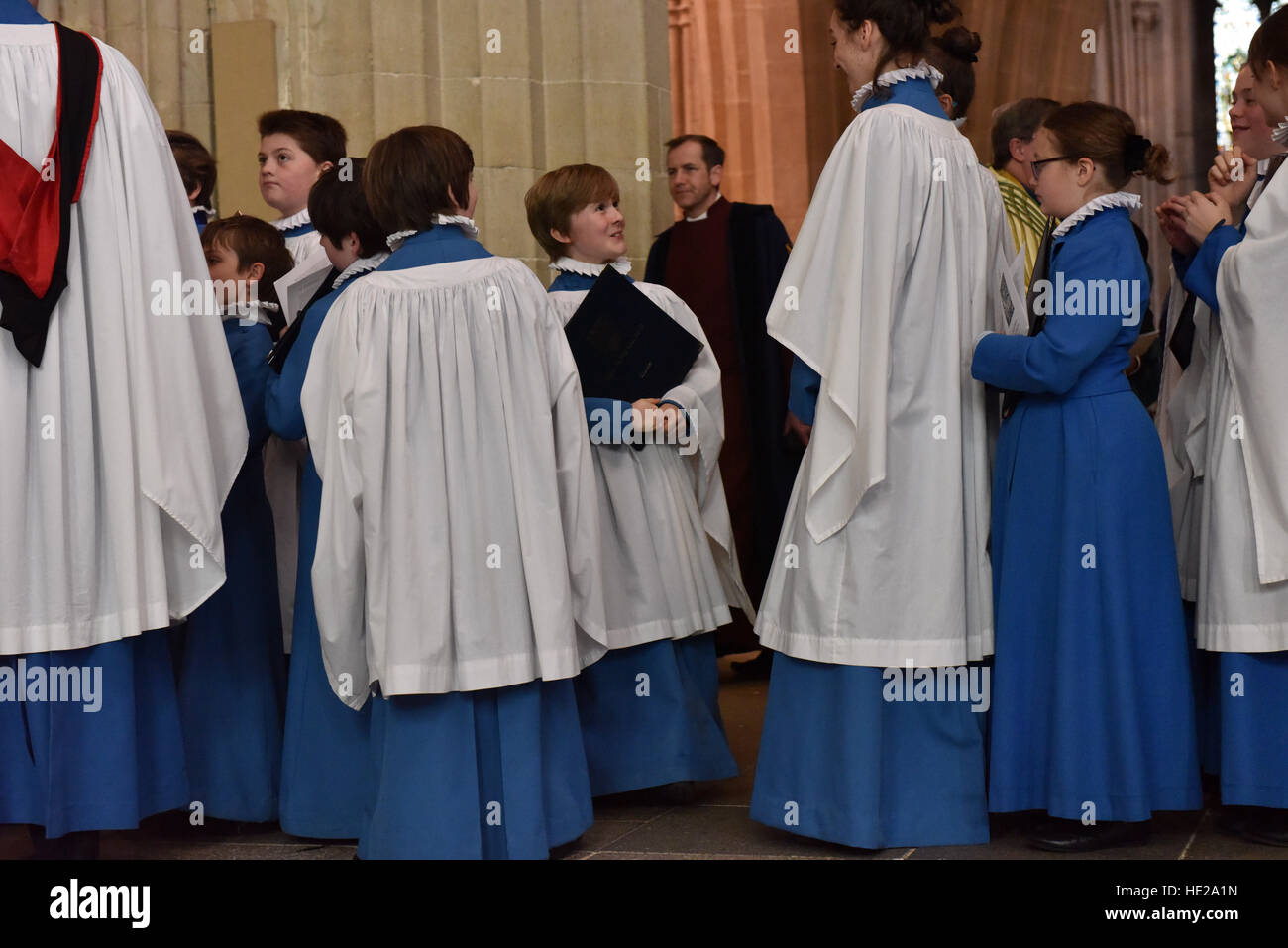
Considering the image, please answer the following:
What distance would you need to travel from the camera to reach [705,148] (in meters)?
6.50

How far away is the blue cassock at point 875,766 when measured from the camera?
146 inches

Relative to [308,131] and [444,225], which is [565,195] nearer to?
[444,225]

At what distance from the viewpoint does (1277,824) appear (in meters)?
3.71

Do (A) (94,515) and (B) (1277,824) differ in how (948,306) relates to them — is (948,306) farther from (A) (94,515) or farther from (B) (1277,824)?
(A) (94,515)

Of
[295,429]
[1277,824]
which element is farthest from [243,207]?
[1277,824]

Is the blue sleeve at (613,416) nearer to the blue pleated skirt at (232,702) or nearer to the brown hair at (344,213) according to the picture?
the brown hair at (344,213)

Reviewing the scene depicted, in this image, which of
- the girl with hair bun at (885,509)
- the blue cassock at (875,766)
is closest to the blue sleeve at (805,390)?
the girl with hair bun at (885,509)

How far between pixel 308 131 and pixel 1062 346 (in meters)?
2.63

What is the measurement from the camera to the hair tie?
3.78 m

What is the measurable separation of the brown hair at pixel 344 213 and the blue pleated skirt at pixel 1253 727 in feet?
8.10

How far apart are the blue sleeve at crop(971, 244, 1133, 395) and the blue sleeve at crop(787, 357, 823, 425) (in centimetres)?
45

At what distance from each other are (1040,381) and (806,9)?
6.70 meters

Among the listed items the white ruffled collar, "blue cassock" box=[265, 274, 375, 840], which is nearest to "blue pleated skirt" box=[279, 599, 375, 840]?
"blue cassock" box=[265, 274, 375, 840]

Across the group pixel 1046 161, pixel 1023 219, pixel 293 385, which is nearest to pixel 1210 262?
pixel 1046 161
